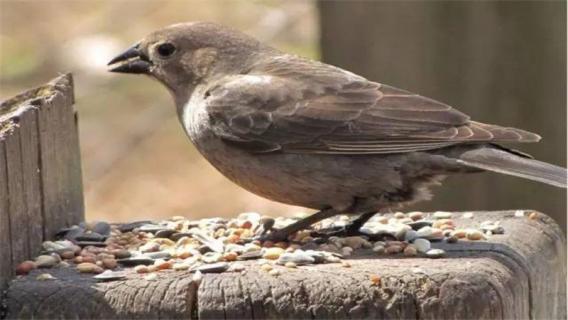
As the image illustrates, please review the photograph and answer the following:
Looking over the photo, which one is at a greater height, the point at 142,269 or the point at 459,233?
the point at 459,233

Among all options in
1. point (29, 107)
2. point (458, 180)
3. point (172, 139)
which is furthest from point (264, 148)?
point (172, 139)

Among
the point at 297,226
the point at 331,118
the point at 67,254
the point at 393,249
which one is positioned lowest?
the point at 393,249

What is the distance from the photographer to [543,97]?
717 centimetres

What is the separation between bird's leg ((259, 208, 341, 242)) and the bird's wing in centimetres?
24

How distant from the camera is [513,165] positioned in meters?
5.20

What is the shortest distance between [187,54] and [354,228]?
55.4 inches

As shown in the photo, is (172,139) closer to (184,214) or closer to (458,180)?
(184,214)

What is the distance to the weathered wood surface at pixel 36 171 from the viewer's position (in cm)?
440

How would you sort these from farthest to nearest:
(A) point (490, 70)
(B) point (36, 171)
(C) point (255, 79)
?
(A) point (490, 70) < (C) point (255, 79) < (B) point (36, 171)

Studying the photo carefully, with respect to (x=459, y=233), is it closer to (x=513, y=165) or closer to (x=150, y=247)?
(x=513, y=165)

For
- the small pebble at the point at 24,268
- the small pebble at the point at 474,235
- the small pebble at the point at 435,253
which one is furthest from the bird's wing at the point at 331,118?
the small pebble at the point at 24,268

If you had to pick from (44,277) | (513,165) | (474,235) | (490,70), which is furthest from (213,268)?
(490,70)

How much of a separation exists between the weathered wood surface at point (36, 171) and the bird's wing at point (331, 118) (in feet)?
2.21

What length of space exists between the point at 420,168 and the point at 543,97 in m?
2.10
